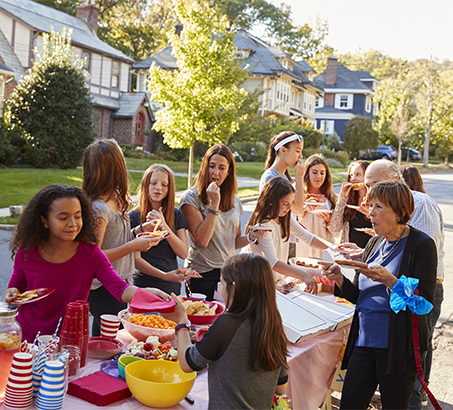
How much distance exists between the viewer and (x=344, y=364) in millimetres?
3258

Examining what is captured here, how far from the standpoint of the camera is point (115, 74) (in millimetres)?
37062

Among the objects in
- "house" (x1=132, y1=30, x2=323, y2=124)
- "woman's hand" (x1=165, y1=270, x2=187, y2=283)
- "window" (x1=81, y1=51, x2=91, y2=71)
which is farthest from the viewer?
"house" (x1=132, y1=30, x2=323, y2=124)

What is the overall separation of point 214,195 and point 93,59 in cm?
3305

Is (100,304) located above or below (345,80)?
below

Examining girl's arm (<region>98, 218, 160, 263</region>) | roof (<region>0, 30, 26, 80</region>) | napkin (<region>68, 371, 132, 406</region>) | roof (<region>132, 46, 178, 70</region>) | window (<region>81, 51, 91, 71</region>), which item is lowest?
napkin (<region>68, 371, 132, 406</region>)

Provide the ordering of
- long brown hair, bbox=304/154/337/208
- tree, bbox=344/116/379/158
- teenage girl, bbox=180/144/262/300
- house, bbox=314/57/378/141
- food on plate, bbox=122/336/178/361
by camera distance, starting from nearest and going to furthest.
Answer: food on plate, bbox=122/336/178/361
teenage girl, bbox=180/144/262/300
long brown hair, bbox=304/154/337/208
tree, bbox=344/116/379/158
house, bbox=314/57/378/141

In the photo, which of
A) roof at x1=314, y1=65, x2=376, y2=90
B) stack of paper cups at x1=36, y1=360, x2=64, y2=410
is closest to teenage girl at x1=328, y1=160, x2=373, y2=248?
stack of paper cups at x1=36, y1=360, x2=64, y2=410

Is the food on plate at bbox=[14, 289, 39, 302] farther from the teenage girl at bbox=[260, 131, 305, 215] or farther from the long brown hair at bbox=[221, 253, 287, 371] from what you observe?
the teenage girl at bbox=[260, 131, 305, 215]

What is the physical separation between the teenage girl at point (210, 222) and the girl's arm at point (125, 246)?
0.91 meters

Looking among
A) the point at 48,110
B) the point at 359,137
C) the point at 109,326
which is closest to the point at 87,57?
the point at 48,110

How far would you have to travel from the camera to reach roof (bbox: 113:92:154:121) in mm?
35750

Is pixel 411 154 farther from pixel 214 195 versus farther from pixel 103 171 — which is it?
pixel 103 171

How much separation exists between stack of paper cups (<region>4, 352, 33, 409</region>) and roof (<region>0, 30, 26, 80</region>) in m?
29.5

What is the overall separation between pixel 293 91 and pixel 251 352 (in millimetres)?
50035
